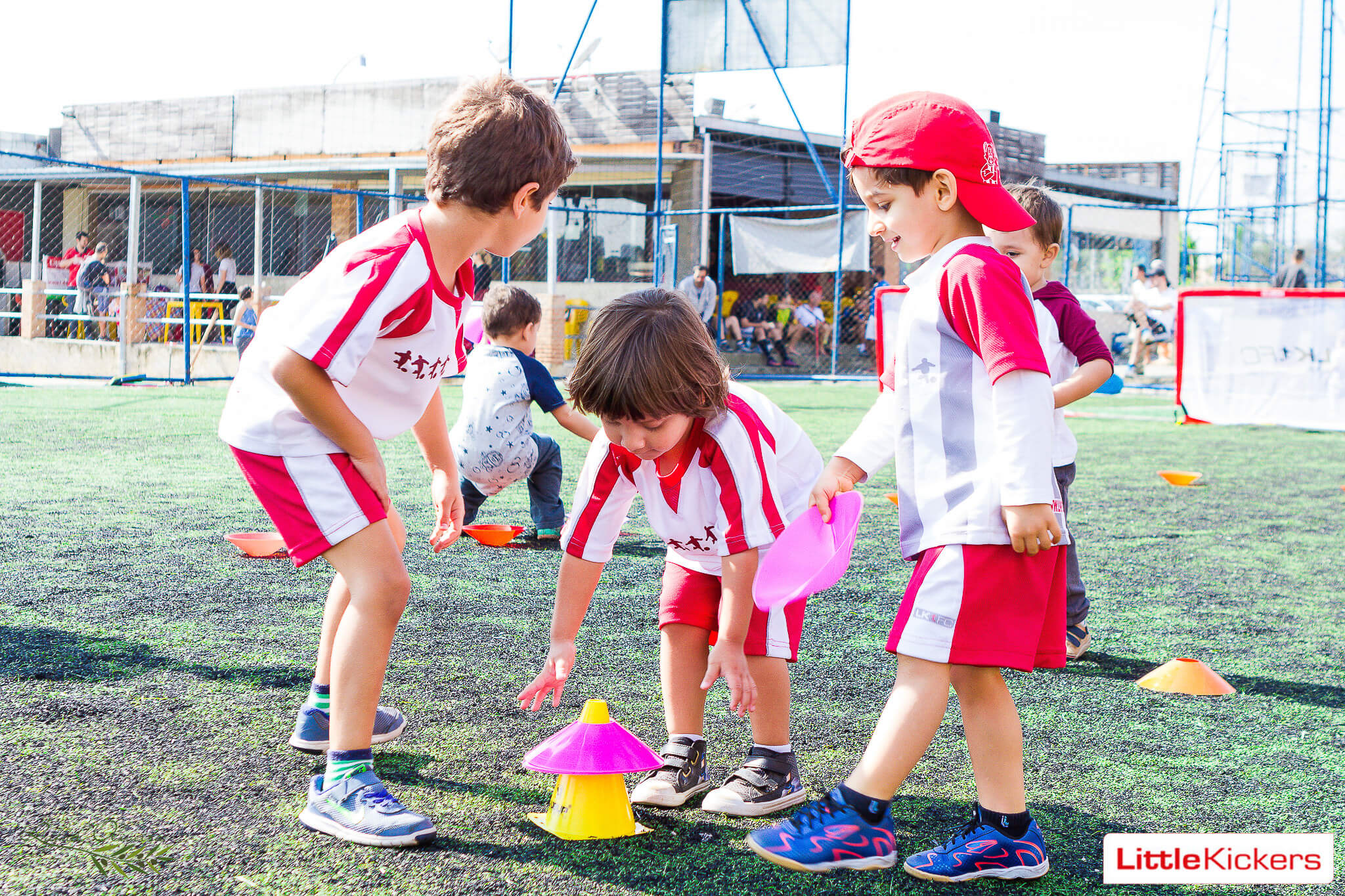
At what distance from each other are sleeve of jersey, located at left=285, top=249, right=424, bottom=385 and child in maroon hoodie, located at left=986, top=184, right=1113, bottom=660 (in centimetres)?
187

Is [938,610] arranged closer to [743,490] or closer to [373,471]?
[743,490]

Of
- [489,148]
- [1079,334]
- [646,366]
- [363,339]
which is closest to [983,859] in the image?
[646,366]

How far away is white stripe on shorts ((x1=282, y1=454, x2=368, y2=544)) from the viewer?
2119 millimetres

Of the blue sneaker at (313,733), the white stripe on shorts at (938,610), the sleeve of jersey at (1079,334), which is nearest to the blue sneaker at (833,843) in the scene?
the white stripe on shorts at (938,610)

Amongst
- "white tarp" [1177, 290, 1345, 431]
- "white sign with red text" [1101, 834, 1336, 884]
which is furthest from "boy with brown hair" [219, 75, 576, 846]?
"white tarp" [1177, 290, 1345, 431]

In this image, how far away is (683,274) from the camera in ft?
73.0

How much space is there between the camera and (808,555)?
7.23 feet

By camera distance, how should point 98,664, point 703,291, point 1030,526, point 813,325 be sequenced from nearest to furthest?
point 1030,526, point 98,664, point 703,291, point 813,325

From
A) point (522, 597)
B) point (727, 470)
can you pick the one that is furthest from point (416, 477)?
point (727, 470)

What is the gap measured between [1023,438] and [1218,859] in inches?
33.7

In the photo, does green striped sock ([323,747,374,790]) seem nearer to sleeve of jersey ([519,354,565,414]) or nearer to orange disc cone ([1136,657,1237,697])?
orange disc cone ([1136,657,1237,697])

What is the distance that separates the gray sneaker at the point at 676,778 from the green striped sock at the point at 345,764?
0.52m

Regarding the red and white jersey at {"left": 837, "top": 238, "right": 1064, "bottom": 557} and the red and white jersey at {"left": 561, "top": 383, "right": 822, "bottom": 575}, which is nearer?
the red and white jersey at {"left": 837, "top": 238, "right": 1064, "bottom": 557}

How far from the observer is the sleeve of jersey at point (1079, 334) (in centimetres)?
335
